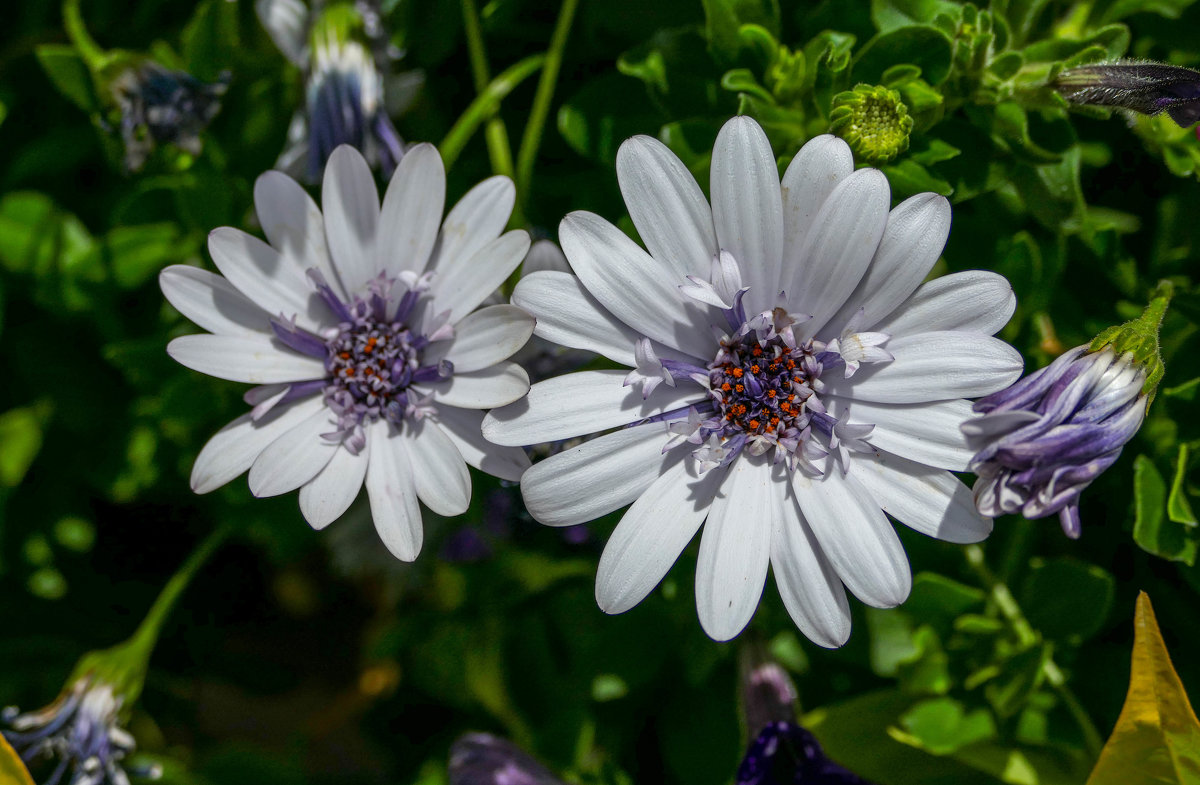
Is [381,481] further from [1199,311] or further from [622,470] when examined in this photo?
[1199,311]

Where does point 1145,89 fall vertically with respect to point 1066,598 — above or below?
above

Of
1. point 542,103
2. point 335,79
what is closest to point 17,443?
point 335,79

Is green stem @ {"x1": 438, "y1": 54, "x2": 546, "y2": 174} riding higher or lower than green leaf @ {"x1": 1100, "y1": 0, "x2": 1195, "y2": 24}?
lower

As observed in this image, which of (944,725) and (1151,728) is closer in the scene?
(1151,728)

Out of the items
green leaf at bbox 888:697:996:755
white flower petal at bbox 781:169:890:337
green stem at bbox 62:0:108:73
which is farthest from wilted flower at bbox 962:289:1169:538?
green stem at bbox 62:0:108:73

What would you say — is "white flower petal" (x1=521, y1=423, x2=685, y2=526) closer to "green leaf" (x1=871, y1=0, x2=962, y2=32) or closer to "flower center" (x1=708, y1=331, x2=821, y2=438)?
"flower center" (x1=708, y1=331, x2=821, y2=438)

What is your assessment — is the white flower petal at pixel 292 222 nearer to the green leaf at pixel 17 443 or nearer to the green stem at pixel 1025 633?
the green leaf at pixel 17 443

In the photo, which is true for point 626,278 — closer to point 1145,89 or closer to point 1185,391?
point 1145,89
